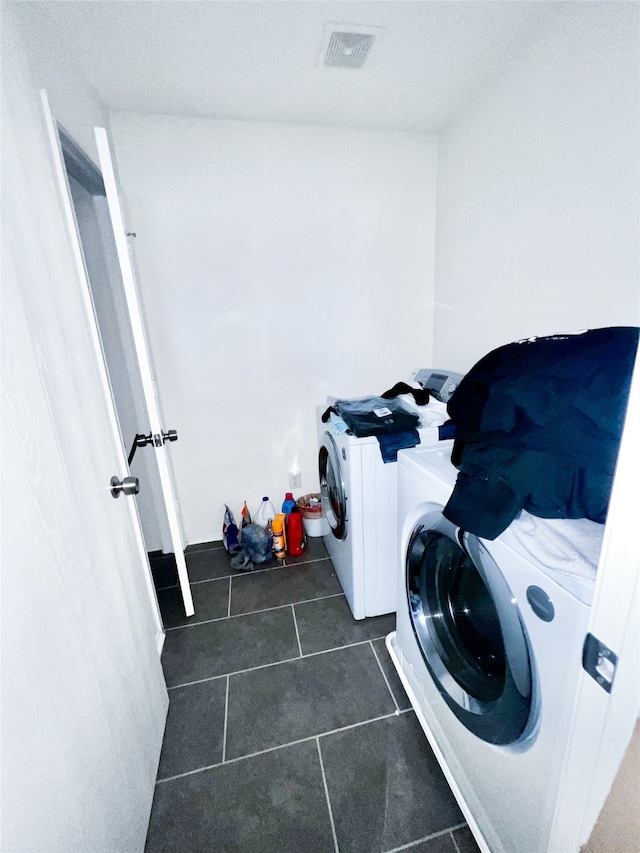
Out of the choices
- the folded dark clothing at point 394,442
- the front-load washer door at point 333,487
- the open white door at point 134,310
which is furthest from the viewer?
the front-load washer door at point 333,487

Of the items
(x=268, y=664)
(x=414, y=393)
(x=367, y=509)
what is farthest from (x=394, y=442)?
(x=268, y=664)

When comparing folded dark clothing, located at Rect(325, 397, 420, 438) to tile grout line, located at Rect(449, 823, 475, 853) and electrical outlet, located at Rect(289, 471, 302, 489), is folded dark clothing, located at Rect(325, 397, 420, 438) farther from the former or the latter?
tile grout line, located at Rect(449, 823, 475, 853)

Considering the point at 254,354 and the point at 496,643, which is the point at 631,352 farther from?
the point at 254,354

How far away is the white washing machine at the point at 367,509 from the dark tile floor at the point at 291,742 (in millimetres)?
159

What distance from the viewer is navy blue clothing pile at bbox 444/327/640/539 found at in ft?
2.20

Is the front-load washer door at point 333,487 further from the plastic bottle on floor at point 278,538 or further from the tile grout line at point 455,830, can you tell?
the tile grout line at point 455,830

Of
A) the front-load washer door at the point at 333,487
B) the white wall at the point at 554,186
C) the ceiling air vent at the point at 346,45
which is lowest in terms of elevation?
the front-load washer door at the point at 333,487

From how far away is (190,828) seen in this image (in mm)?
1001

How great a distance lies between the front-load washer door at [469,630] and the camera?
2.31 ft

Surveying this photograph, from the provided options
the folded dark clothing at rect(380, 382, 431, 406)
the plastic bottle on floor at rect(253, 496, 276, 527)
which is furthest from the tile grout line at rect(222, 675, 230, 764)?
the folded dark clothing at rect(380, 382, 431, 406)

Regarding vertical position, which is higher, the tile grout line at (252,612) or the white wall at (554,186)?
the white wall at (554,186)

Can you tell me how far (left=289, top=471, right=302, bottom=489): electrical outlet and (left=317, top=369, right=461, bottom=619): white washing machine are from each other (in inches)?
22.4

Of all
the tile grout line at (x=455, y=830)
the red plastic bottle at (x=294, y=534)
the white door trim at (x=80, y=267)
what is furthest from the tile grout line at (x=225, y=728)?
the red plastic bottle at (x=294, y=534)

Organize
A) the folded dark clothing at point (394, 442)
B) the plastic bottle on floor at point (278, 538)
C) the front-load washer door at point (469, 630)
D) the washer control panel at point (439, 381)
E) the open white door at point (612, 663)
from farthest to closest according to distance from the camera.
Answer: the plastic bottle on floor at point (278, 538), the washer control panel at point (439, 381), the folded dark clothing at point (394, 442), the front-load washer door at point (469, 630), the open white door at point (612, 663)
